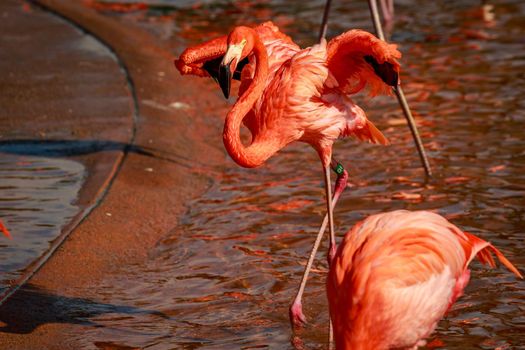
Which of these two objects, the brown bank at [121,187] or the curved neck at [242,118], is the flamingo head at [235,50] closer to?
the curved neck at [242,118]

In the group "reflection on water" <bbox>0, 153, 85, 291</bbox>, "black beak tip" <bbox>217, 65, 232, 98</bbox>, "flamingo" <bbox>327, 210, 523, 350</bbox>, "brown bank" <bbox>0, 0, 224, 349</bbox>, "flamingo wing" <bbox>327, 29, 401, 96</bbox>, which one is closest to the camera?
"flamingo" <bbox>327, 210, 523, 350</bbox>

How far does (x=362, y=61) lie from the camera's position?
16.2 ft

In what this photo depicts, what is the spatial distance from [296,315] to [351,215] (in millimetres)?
1440

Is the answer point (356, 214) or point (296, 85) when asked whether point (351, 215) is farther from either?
point (296, 85)

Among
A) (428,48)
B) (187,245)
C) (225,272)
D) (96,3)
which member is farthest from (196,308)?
(96,3)

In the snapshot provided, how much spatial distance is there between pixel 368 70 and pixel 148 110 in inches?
127

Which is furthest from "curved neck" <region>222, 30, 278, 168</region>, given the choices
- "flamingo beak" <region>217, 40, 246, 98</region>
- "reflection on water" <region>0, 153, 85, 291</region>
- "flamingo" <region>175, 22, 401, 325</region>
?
"reflection on water" <region>0, 153, 85, 291</region>

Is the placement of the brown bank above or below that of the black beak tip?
below

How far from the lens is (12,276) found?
16.6 feet

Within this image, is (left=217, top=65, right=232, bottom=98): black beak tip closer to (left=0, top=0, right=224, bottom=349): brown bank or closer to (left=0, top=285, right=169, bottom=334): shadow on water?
(left=0, top=285, right=169, bottom=334): shadow on water

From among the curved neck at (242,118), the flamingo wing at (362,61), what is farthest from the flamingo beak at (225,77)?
the flamingo wing at (362,61)

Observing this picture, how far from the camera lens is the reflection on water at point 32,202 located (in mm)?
5328

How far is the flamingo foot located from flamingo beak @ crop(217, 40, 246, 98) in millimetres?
987

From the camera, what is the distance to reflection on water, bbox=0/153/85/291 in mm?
5328
